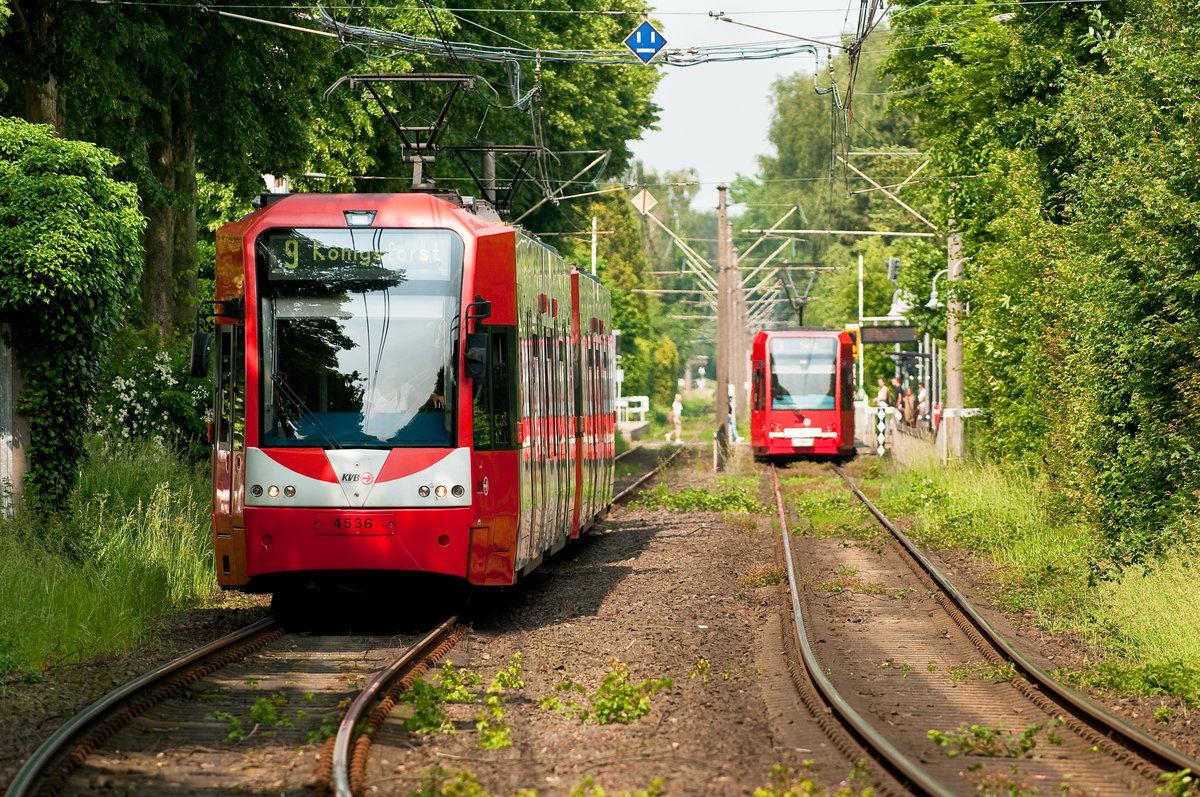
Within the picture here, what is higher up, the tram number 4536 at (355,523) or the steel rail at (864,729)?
the tram number 4536 at (355,523)

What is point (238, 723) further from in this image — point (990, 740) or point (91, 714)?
point (990, 740)

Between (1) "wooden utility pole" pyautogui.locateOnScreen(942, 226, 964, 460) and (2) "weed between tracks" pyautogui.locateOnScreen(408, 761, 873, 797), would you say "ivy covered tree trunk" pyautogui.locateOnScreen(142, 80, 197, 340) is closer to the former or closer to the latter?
(1) "wooden utility pole" pyautogui.locateOnScreen(942, 226, 964, 460)

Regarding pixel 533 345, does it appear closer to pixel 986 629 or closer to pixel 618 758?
pixel 986 629

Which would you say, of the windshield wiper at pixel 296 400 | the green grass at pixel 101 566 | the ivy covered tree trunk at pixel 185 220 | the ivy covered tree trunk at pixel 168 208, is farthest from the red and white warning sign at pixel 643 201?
the windshield wiper at pixel 296 400

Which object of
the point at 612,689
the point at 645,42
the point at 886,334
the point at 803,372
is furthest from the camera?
the point at 803,372

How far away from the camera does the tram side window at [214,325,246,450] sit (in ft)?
39.4

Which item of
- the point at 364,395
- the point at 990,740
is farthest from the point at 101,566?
the point at 990,740

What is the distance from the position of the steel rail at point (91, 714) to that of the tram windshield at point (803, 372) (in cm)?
2762

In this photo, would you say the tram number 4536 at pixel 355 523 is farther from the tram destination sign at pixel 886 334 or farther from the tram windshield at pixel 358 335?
the tram destination sign at pixel 886 334

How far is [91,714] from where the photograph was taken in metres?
8.21

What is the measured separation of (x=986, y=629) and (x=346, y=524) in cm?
502

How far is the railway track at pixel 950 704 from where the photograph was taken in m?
7.64

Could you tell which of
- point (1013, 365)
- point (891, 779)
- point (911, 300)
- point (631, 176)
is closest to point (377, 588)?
point (891, 779)

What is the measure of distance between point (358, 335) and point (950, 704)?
524 cm
